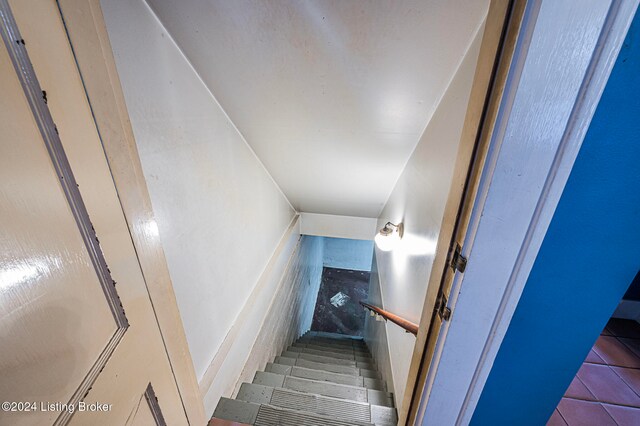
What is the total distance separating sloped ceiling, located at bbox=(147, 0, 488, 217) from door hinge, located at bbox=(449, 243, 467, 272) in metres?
0.67

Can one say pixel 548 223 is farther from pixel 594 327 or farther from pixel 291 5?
pixel 291 5

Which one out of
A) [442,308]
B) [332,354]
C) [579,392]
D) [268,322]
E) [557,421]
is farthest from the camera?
[332,354]

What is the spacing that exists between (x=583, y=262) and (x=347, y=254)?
6133 millimetres

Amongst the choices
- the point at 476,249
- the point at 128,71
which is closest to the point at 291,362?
the point at 476,249

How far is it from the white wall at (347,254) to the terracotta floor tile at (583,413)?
5.05 meters

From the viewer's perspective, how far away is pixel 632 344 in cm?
170

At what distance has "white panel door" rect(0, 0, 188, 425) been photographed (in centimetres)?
Result: 35

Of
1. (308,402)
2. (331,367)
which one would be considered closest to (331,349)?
(331,367)

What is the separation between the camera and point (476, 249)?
0.58 metres

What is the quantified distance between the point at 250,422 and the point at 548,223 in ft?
5.61

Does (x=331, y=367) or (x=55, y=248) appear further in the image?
(x=331, y=367)

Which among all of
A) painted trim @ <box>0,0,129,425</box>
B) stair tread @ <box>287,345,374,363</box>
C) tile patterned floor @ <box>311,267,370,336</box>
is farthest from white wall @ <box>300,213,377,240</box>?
painted trim @ <box>0,0,129,425</box>

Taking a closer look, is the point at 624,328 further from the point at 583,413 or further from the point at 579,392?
the point at 583,413

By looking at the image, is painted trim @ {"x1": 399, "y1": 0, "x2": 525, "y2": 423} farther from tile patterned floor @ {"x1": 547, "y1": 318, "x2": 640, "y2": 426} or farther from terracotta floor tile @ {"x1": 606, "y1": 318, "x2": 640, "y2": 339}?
terracotta floor tile @ {"x1": 606, "y1": 318, "x2": 640, "y2": 339}
